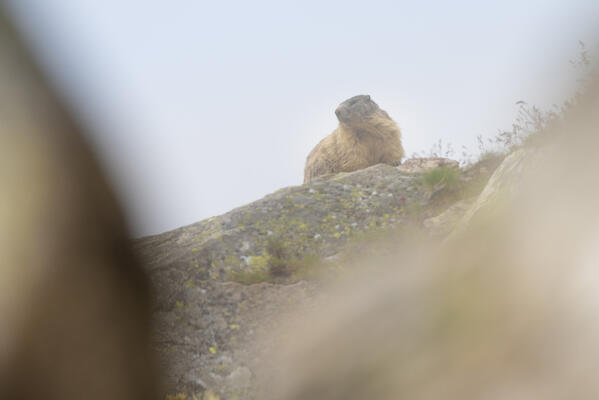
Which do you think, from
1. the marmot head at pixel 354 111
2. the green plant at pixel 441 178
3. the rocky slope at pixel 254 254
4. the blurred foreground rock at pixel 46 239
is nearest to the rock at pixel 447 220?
the rocky slope at pixel 254 254

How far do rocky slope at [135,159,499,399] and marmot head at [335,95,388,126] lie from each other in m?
3.32

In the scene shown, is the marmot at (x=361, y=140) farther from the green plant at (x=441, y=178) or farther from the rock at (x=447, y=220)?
the rock at (x=447, y=220)

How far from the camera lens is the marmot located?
34.2ft

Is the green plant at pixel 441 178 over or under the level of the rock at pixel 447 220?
over

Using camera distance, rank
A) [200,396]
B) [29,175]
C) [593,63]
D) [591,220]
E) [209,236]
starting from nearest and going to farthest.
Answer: [29,175] → [591,220] → [200,396] → [593,63] → [209,236]

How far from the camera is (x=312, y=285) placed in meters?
4.51


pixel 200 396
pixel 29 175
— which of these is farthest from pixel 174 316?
pixel 29 175

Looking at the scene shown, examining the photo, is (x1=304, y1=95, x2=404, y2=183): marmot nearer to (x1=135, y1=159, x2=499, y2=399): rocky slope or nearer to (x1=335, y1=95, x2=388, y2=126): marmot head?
(x1=335, y1=95, x2=388, y2=126): marmot head

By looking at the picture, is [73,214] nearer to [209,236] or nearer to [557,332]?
[557,332]

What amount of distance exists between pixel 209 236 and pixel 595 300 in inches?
174

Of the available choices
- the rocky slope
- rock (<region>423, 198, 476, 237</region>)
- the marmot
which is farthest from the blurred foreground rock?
the marmot

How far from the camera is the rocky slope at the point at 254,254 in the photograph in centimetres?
364

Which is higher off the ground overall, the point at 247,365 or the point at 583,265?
the point at 583,265

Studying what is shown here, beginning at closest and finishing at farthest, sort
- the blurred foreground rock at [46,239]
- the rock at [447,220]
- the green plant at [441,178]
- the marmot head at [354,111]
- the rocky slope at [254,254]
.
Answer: the blurred foreground rock at [46,239]
the rocky slope at [254,254]
the rock at [447,220]
the green plant at [441,178]
the marmot head at [354,111]
